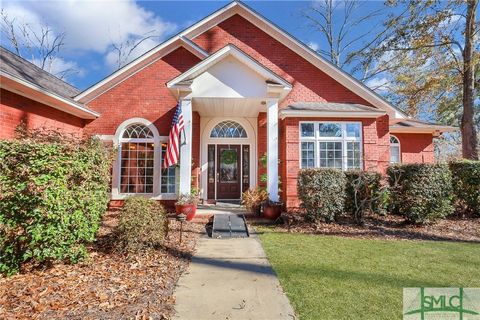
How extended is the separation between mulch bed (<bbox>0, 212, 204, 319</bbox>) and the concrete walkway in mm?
225

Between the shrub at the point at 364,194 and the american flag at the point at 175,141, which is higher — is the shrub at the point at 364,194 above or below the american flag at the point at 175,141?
below

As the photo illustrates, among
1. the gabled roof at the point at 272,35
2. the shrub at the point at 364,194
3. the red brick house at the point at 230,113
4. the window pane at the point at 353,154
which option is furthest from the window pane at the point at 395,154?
the shrub at the point at 364,194

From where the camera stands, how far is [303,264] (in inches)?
195

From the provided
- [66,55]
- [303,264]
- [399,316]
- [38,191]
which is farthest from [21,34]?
[399,316]

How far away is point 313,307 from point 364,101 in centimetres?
995

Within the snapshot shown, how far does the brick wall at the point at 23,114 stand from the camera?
7.31 m

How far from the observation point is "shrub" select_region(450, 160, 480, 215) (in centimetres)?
912

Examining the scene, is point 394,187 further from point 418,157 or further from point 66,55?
point 66,55

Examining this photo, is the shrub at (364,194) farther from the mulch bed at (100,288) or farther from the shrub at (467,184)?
the mulch bed at (100,288)

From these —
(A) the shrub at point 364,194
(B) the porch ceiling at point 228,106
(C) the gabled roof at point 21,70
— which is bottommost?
(A) the shrub at point 364,194

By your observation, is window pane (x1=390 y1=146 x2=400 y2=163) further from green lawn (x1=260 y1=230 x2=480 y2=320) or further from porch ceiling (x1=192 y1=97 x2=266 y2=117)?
green lawn (x1=260 y1=230 x2=480 y2=320)

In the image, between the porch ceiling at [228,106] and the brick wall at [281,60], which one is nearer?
the porch ceiling at [228,106]

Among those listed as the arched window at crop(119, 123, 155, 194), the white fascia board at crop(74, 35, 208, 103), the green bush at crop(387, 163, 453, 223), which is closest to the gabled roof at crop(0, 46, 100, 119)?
the white fascia board at crop(74, 35, 208, 103)

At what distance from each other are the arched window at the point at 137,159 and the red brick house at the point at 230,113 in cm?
4
